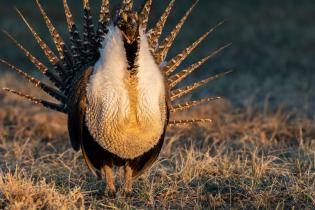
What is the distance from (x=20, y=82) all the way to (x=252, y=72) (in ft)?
9.21

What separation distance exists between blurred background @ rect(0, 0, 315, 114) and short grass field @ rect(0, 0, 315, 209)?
0.02 metres

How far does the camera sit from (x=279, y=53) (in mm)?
9805

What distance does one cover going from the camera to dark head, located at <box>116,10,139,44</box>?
136 inches

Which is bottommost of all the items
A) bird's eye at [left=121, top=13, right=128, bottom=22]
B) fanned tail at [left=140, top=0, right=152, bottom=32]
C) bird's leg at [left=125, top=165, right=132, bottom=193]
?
bird's leg at [left=125, top=165, right=132, bottom=193]

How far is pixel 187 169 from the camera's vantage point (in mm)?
3969

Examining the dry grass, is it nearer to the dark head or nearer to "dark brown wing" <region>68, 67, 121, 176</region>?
"dark brown wing" <region>68, 67, 121, 176</region>

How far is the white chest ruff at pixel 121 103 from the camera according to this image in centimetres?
352

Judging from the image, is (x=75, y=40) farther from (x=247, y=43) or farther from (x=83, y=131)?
(x=247, y=43)

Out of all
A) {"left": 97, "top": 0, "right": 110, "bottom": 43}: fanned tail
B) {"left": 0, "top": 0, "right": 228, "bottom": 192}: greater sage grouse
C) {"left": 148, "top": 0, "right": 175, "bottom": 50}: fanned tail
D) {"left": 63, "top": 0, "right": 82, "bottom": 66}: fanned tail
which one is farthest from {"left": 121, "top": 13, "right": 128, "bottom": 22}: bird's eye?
{"left": 63, "top": 0, "right": 82, "bottom": 66}: fanned tail

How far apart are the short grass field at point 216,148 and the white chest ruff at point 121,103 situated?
28 cm

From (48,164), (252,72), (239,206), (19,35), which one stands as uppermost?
(19,35)

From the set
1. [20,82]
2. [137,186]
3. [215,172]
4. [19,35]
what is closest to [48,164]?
[137,186]

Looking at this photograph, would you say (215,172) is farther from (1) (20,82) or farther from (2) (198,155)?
(1) (20,82)

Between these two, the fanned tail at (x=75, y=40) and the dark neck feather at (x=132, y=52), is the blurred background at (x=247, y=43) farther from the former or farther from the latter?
the dark neck feather at (x=132, y=52)
